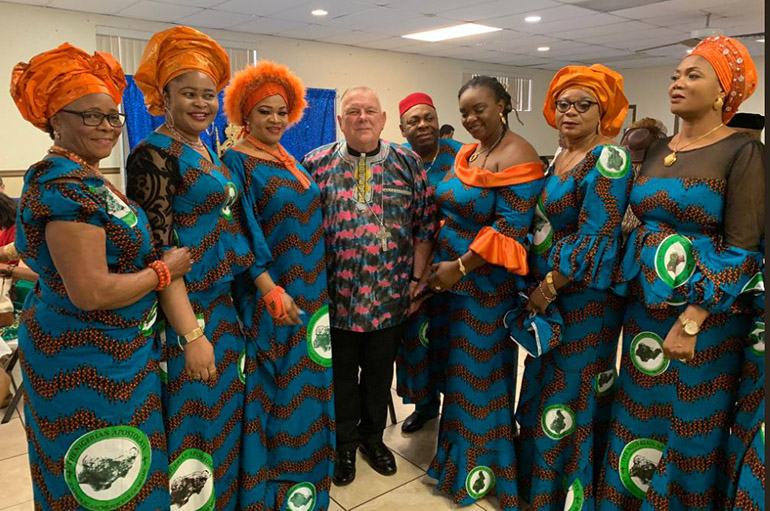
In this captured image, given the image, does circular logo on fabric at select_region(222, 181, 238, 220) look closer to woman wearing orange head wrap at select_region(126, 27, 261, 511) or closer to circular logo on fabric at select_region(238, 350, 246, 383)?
woman wearing orange head wrap at select_region(126, 27, 261, 511)

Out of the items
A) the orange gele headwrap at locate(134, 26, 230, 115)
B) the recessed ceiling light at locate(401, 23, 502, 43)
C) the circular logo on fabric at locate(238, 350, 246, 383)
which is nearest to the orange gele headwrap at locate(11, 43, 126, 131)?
the orange gele headwrap at locate(134, 26, 230, 115)

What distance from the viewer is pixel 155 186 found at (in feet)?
5.11

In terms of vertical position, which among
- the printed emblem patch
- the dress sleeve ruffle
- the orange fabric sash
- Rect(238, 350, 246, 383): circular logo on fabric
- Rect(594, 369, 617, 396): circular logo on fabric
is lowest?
Rect(594, 369, 617, 396): circular logo on fabric

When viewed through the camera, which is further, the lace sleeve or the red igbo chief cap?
the red igbo chief cap

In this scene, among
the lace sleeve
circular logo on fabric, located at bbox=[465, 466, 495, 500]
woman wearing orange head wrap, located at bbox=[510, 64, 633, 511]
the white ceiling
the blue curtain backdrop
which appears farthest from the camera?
the blue curtain backdrop

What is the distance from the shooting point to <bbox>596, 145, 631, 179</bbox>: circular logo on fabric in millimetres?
1836

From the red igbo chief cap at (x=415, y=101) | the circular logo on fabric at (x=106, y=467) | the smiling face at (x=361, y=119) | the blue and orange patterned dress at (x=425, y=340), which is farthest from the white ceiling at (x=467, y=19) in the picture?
the circular logo on fabric at (x=106, y=467)

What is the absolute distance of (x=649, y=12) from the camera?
620cm

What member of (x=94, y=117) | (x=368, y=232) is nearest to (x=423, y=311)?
(x=368, y=232)

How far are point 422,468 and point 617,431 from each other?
3.15ft

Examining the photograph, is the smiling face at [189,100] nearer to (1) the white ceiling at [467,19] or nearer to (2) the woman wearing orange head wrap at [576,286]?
(2) the woman wearing orange head wrap at [576,286]

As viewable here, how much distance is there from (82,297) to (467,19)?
5994 millimetres

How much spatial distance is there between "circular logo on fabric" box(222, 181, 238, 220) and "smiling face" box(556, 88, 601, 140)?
112cm

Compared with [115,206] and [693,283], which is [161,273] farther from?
[693,283]
